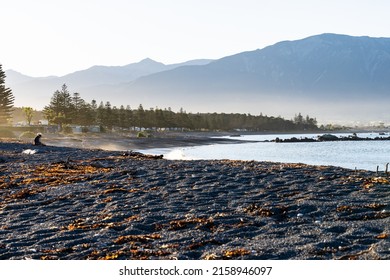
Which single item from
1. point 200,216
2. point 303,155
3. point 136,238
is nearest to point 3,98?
point 303,155

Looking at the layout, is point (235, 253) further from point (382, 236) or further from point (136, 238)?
point (382, 236)

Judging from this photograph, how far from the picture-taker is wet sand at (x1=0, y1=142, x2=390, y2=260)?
11320mm

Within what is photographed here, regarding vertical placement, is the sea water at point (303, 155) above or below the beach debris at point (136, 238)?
below

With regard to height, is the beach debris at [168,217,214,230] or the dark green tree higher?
the dark green tree

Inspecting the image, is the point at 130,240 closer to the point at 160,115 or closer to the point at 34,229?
the point at 34,229

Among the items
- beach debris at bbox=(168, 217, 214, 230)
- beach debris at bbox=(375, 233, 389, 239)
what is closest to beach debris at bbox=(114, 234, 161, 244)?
beach debris at bbox=(168, 217, 214, 230)

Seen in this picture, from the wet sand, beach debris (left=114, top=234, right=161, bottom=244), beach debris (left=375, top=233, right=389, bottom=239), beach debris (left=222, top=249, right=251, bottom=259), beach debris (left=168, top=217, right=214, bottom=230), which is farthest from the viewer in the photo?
beach debris (left=168, top=217, right=214, bottom=230)

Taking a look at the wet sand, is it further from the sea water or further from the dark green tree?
the dark green tree

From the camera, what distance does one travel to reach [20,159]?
3716cm

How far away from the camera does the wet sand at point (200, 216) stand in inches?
446

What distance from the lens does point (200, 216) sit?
48.8 feet

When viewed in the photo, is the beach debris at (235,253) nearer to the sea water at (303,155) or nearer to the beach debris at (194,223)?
the beach debris at (194,223)

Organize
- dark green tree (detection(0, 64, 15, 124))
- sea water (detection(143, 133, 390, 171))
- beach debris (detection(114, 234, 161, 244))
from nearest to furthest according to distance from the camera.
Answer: beach debris (detection(114, 234, 161, 244)), sea water (detection(143, 133, 390, 171)), dark green tree (detection(0, 64, 15, 124))

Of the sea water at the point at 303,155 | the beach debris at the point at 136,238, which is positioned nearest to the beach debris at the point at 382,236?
the beach debris at the point at 136,238
